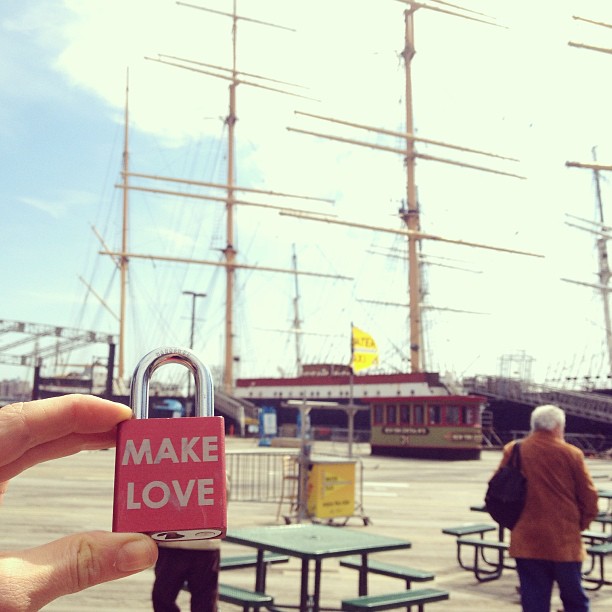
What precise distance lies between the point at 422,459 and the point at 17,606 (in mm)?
29851

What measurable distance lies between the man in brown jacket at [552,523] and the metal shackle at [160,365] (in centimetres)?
430

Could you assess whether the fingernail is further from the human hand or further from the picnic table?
the picnic table

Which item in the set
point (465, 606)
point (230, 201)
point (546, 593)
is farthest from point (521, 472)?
point (230, 201)

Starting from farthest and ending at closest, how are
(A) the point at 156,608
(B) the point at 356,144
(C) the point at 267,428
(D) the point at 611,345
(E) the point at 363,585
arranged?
(D) the point at 611,345 → (B) the point at 356,144 → (C) the point at 267,428 → (E) the point at 363,585 → (A) the point at 156,608

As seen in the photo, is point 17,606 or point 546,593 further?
point 546,593

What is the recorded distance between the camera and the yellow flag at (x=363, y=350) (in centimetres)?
2672

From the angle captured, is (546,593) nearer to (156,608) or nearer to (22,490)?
(156,608)

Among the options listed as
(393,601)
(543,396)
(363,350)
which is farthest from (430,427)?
(393,601)

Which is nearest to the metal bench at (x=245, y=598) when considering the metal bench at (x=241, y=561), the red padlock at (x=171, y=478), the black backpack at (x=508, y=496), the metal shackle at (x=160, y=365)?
the metal bench at (x=241, y=561)

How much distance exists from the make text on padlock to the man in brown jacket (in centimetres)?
446

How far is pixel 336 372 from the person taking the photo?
2041 inches

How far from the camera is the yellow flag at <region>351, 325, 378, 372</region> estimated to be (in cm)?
2672

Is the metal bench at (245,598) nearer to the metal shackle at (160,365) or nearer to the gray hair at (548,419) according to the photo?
the gray hair at (548,419)

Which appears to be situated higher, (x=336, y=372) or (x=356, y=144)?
(x=356, y=144)
